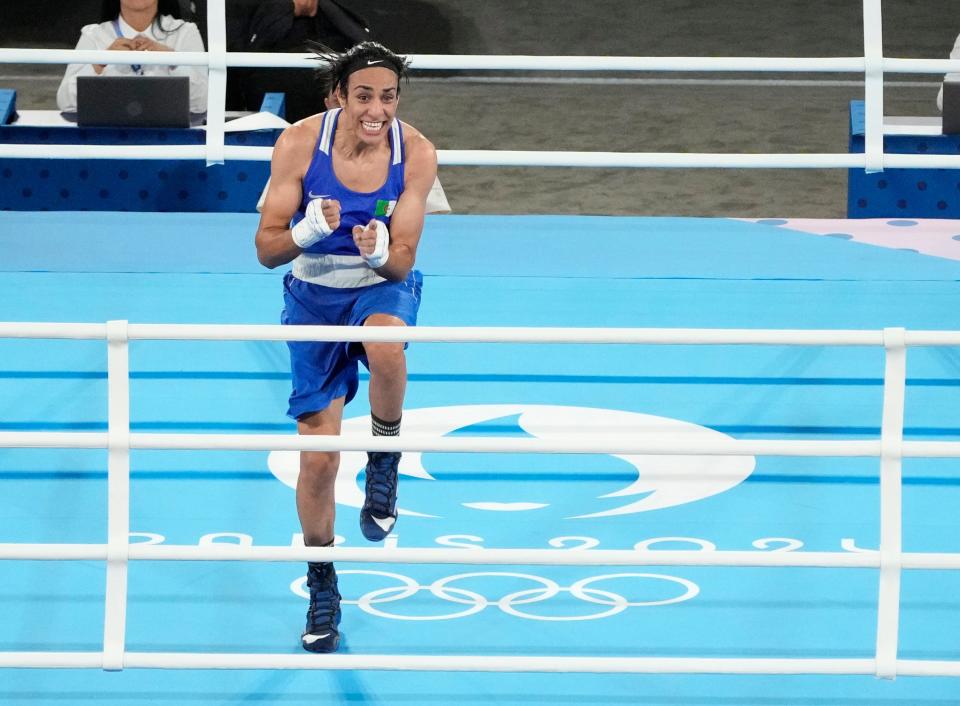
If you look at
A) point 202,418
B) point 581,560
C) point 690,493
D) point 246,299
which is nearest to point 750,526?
point 690,493

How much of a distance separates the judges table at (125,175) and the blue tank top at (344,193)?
2.83m

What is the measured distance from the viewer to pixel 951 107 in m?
5.81

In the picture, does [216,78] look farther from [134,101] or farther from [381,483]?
[381,483]

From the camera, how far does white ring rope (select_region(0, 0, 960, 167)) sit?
4.86 m

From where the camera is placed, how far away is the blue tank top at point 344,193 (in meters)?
3.05

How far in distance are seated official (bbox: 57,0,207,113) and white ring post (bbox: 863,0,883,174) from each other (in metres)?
2.70

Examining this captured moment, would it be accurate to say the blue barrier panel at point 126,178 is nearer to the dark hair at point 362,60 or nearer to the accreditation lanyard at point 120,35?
the accreditation lanyard at point 120,35

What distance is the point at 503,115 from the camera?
10.3m

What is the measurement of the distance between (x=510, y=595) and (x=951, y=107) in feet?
11.5

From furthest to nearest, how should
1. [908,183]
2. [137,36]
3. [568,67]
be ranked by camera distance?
[137,36]
[908,183]
[568,67]

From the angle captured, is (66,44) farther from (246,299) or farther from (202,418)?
(202,418)

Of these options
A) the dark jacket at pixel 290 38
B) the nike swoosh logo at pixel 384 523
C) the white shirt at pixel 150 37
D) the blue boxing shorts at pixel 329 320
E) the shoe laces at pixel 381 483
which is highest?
the dark jacket at pixel 290 38

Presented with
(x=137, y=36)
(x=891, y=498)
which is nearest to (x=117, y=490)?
(x=891, y=498)

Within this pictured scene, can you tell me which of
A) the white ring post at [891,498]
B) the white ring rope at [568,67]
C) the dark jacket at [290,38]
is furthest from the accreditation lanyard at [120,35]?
the white ring post at [891,498]
